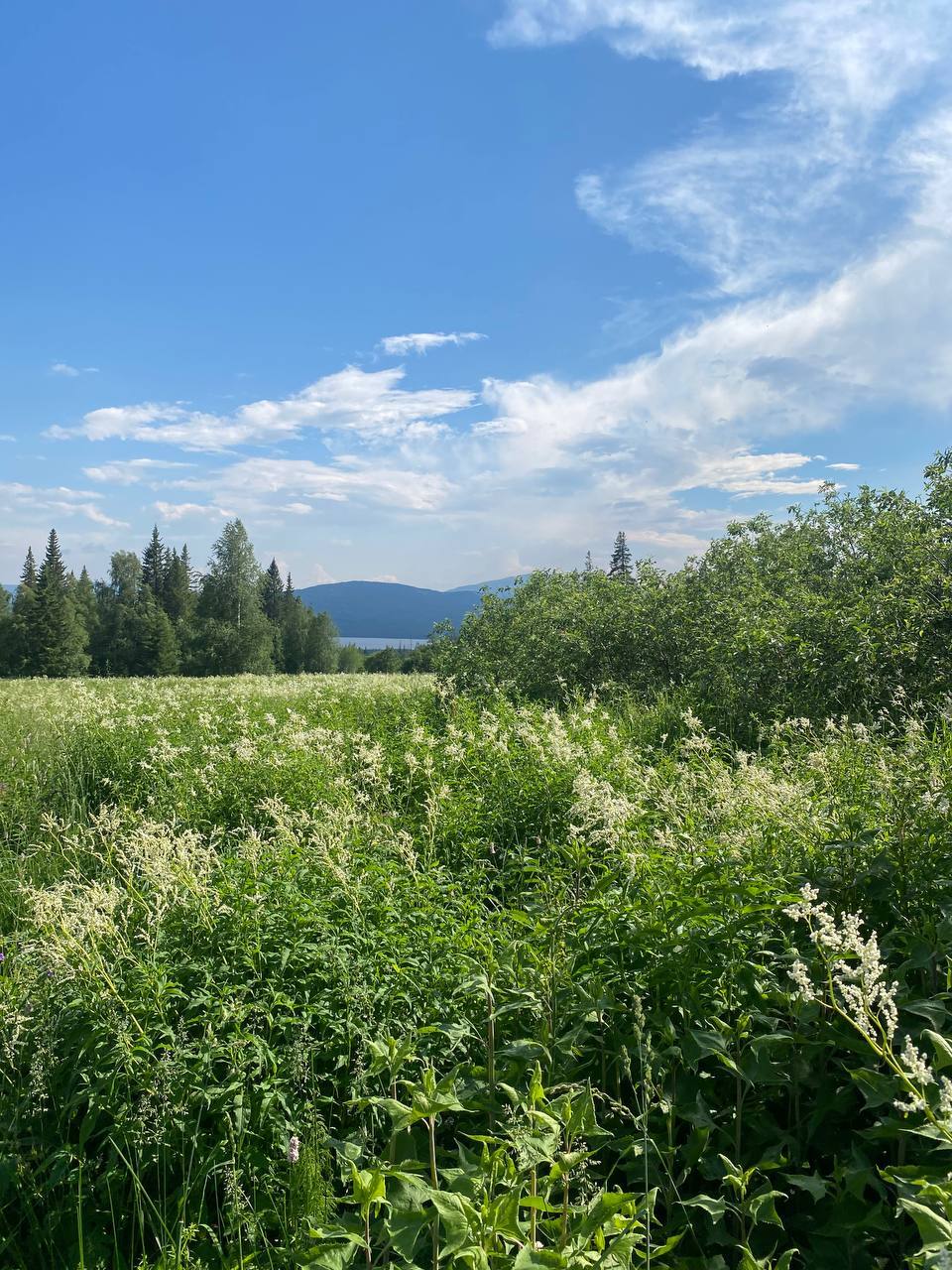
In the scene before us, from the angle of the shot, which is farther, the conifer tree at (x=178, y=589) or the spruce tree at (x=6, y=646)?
the conifer tree at (x=178, y=589)

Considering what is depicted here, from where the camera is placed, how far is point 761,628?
10016 mm

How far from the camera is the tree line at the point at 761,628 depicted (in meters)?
8.81

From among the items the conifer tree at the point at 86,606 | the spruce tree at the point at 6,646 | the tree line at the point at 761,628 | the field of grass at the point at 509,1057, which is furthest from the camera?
the conifer tree at the point at 86,606

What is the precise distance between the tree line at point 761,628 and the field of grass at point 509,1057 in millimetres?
4347

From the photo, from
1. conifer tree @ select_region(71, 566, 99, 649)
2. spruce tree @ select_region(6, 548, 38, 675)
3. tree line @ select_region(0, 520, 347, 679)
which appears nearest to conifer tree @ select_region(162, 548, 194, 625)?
tree line @ select_region(0, 520, 347, 679)

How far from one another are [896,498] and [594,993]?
15.7 meters

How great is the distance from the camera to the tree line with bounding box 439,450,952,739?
8.81 metres

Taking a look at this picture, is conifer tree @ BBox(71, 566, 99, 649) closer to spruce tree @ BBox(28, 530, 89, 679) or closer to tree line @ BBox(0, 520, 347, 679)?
tree line @ BBox(0, 520, 347, 679)

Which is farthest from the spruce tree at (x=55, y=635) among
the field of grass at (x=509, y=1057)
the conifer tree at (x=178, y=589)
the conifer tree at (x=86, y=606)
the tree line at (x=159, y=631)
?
the field of grass at (x=509, y=1057)

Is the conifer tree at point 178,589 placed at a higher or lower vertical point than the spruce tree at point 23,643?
higher

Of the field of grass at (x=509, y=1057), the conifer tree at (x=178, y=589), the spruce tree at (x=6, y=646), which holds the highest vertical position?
the conifer tree at (x=178, y=589)

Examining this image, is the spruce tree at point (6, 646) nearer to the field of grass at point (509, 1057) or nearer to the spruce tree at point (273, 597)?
the spruce tree at point (273, 597)

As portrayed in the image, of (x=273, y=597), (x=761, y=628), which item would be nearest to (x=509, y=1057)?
(x=761, y=628)

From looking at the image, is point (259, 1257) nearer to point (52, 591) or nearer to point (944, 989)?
point (944, 989)
